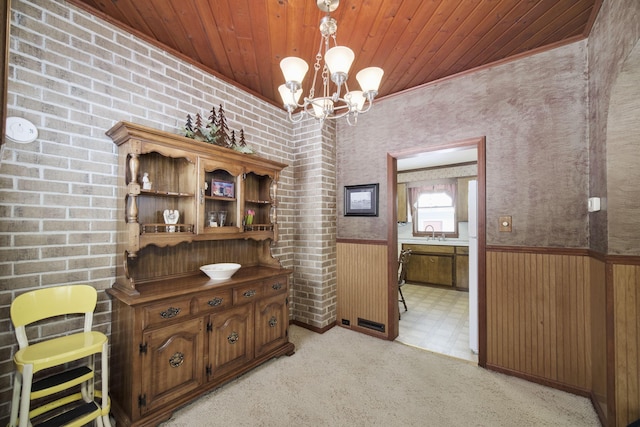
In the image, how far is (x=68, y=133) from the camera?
174 centimetres

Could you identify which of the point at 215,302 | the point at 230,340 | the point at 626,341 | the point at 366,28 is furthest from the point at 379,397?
the point at 366,28

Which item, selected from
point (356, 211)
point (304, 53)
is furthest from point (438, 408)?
point (304, 53)

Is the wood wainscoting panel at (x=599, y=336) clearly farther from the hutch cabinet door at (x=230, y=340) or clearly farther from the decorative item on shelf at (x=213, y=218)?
the decorative item on shelf at (x=213, y=218)

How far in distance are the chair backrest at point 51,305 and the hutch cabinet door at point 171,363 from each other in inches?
17.3

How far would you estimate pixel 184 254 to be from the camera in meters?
2.32

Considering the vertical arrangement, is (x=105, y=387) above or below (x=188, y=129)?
below

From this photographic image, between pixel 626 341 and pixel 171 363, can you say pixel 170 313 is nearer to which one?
pixel 171 363

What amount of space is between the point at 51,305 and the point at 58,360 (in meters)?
0.42

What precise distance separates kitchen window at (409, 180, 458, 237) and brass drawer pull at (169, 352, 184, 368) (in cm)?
541

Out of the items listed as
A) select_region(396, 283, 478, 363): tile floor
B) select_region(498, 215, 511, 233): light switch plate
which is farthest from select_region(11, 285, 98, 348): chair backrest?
select_region(498, 215, 511, 233): light switch plate

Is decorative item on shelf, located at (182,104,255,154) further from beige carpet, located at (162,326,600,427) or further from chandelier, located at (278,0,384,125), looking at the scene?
beige carpet, located at (162,326,600,427)

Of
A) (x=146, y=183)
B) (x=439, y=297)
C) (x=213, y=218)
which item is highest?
(x=146, y=183)

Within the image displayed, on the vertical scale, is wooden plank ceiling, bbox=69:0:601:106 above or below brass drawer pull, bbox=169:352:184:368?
above

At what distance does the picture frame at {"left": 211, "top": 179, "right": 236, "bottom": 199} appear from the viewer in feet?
7.84
